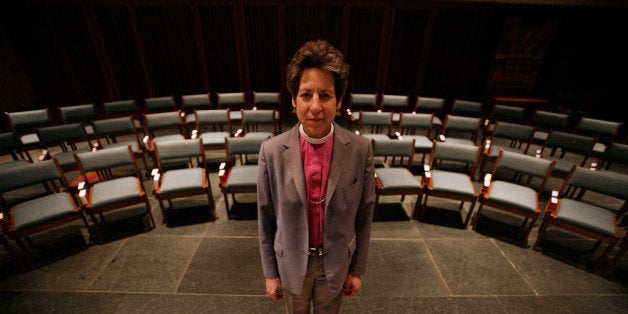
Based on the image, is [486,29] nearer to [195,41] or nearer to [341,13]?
[341,13]

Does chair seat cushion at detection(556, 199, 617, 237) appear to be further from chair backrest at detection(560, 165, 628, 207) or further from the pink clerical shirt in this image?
the pink clerical shirt

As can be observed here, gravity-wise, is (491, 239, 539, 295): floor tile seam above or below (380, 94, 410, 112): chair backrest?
below

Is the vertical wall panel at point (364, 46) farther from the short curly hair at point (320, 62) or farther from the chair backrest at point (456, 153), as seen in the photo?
the short curly hair at point (320, 62)

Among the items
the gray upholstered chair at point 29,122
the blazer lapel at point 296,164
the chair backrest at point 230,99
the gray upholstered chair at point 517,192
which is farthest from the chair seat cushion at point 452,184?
the gray upholstered chair at point 29,122

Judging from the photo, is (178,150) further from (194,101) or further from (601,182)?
(601,182)

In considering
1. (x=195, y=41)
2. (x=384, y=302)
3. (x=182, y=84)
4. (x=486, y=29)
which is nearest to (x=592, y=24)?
(x=486, y=29)

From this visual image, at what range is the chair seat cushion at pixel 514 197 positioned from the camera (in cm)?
292

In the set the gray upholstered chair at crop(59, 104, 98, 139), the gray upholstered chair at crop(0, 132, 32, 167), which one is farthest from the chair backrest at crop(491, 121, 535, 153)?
the gray upholstered chair at crop(0, 132, 32, 167)

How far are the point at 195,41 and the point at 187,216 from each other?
452 cm

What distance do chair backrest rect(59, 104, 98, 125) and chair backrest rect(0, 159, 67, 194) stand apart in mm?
2066

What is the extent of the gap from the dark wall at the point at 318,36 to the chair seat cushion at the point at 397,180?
376cm

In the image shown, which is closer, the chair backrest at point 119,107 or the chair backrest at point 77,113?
the chair backrest at point 77,113

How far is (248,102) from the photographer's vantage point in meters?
6.80

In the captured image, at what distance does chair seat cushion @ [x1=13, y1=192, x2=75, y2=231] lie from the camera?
2574mm
